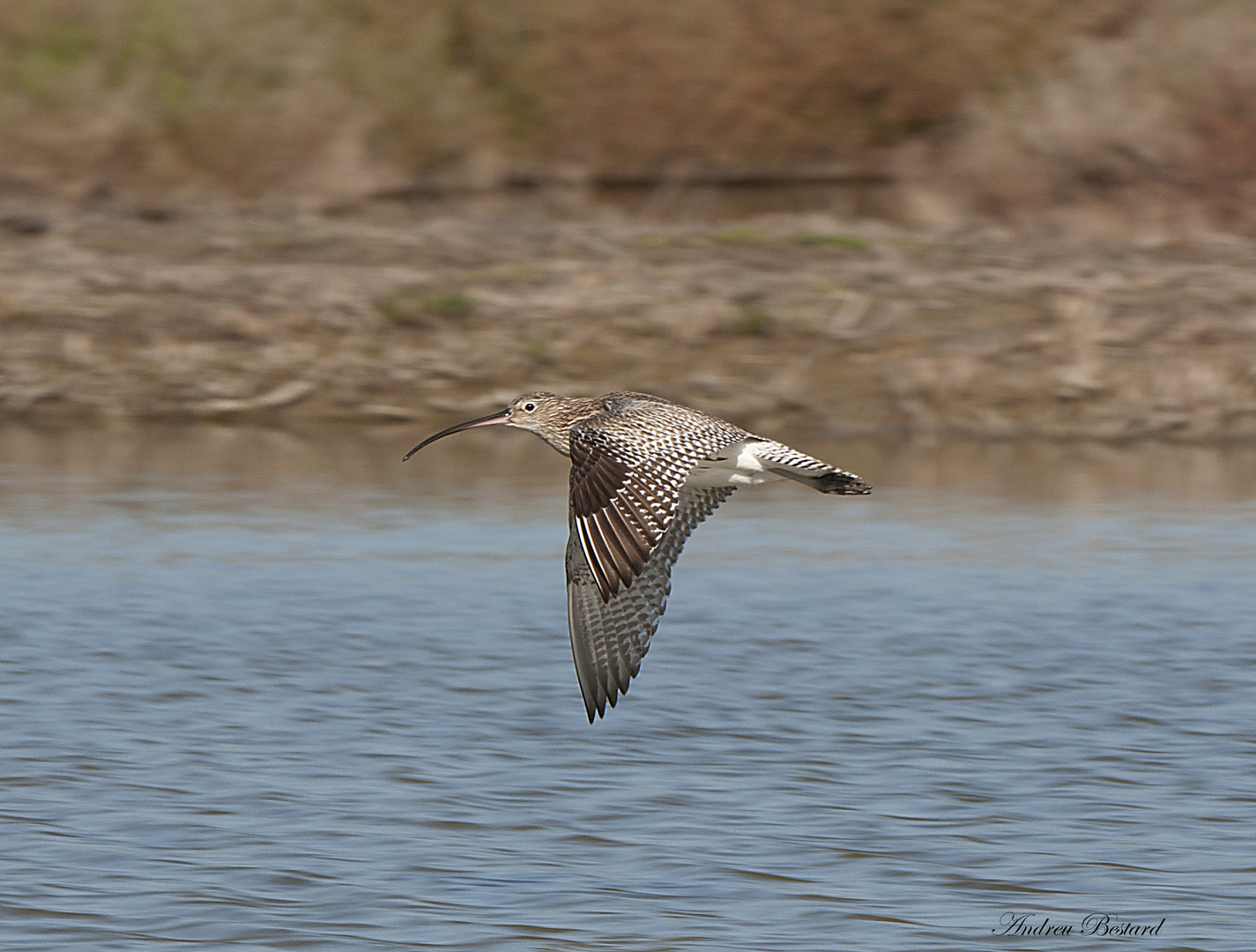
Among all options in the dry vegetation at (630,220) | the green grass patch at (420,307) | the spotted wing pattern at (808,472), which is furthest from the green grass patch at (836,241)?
the spotted wing pattern at (808,472)

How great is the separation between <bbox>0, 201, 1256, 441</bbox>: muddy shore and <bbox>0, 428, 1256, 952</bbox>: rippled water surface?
11.1 ft

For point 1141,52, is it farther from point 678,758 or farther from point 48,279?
point 678,758

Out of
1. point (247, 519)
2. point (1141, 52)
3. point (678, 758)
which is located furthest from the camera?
point (1141, 52)

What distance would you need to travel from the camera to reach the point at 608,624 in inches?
305

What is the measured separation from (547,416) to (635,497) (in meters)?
2.22

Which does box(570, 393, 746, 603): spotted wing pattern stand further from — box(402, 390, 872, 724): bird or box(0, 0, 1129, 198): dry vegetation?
box(0, 0, 1129, 198): dry vegetation

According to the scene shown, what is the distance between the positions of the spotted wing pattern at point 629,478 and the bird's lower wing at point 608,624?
28 cm

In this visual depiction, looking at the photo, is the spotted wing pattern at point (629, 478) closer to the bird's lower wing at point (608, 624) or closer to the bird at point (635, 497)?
the bird at point (635, 497)

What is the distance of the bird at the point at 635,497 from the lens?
6.71 metres

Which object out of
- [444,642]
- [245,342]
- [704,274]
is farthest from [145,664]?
[704,274]

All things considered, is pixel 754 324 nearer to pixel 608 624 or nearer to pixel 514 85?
pixel 514 85

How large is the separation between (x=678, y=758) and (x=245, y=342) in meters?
11.2

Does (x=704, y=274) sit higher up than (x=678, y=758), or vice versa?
(x=704, y=274)

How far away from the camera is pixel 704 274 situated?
64.2 ft
